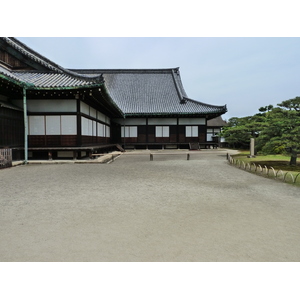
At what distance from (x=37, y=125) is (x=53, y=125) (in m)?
0.90

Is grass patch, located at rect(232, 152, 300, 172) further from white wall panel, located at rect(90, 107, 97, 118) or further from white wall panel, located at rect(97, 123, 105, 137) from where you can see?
white wall panel, located at rect(97, 123, 105, 137)

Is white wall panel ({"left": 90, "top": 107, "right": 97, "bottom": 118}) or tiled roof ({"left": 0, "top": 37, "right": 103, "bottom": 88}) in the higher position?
tiled roof ({"left": 0, "top": 37, "right": 103, "bottom": 88})

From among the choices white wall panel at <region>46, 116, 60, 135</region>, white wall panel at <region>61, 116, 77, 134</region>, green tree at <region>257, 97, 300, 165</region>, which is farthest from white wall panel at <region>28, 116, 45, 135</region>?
green tree at <region>257, 97, 300, 165</region>

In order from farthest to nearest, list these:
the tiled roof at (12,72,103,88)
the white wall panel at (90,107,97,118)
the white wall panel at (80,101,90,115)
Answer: the white wall panel at (90,107,97,118) < the white wall panel at (80,101,90,115) < the tiled roof at (12,72,103,88)

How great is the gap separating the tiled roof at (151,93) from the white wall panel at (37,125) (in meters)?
12.5

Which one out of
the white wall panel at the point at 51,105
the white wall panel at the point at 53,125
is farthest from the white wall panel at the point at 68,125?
the white wall panel at the point at 51,105

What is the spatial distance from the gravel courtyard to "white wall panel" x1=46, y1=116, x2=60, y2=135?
7.16 metres

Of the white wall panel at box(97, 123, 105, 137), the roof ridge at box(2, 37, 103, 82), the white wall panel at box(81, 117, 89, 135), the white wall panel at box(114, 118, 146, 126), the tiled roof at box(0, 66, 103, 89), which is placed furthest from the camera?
the white wall panel at box(114, 118, 146, 126)

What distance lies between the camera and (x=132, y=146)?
25.3m

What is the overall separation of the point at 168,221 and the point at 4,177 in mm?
6465

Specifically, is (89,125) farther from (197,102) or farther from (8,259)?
(197,102)

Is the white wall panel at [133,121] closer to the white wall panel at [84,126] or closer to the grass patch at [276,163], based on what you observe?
the white wall panel at [84,126]

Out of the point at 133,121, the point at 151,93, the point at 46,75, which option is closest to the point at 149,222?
the point at 46,75

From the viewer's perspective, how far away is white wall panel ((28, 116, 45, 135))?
42.4 feet
